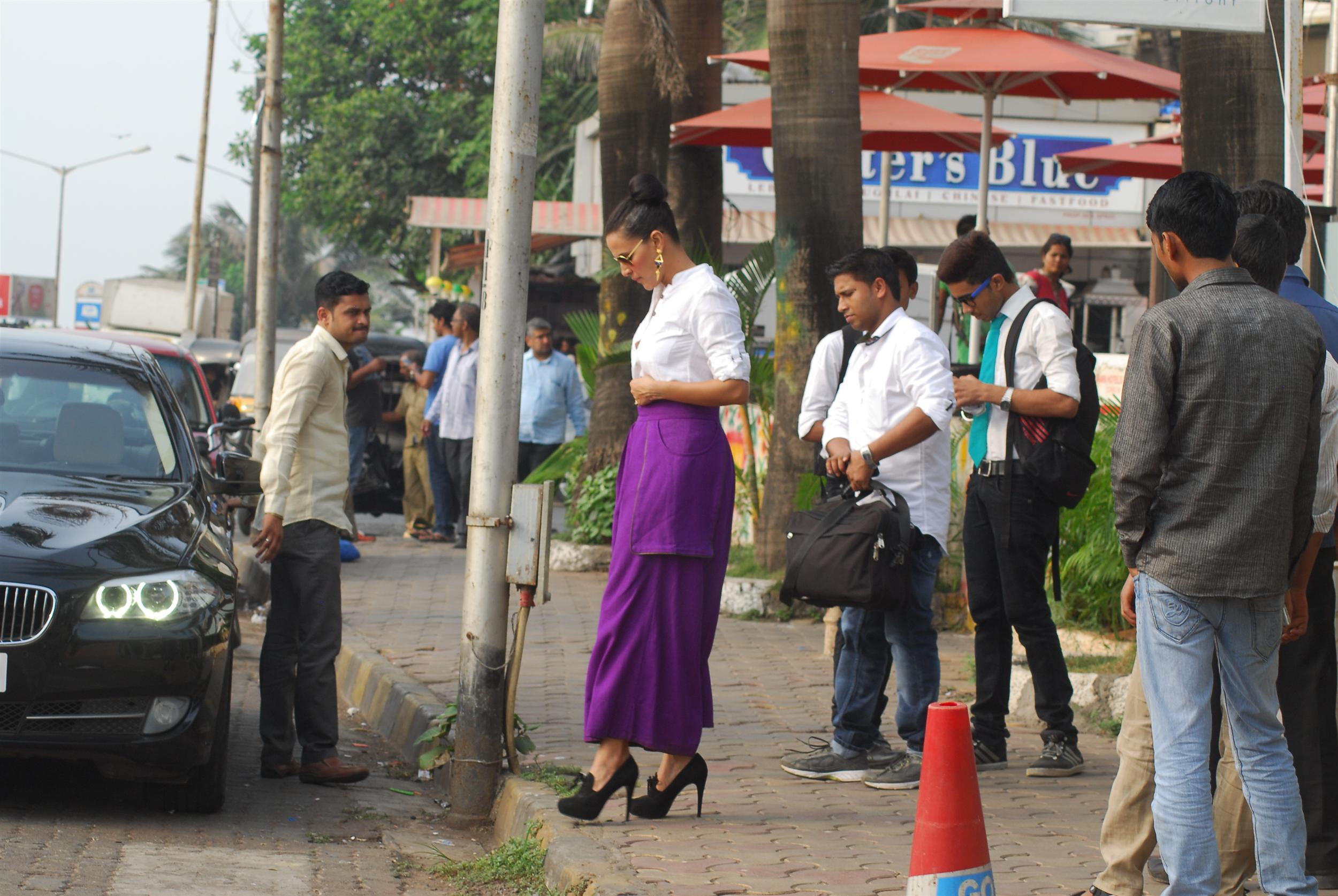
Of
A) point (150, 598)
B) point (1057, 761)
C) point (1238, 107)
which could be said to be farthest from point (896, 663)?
point (1238, 107)

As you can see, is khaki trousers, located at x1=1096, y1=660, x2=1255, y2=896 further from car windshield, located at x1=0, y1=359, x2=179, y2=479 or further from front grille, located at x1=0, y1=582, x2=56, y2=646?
car windshield, located at x1=0, y1=359, x2=179, y2=479

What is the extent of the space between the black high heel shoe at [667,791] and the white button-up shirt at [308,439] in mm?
Result: 1826

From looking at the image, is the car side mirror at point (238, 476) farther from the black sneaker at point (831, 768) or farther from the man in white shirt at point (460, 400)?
the man in white shirt at point (460, 400)

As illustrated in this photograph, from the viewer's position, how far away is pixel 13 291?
5491 centimetres

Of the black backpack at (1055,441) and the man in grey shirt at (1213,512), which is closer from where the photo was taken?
the man in grey shirt at (1213,512)

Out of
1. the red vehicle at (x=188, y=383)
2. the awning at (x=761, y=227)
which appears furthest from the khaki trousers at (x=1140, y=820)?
the awning at (x=761, y=227)

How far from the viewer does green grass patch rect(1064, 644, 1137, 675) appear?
6.79 metres

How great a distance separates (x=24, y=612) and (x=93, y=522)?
1.64 feet

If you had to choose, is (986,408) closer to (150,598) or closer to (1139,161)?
(150,598)

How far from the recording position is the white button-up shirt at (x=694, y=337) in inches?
193

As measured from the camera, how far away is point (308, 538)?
6098 mm

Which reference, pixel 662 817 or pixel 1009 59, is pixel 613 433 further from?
pixel 662 817

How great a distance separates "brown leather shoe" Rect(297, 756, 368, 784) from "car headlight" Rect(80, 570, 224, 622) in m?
1.10

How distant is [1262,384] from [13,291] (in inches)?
2245
